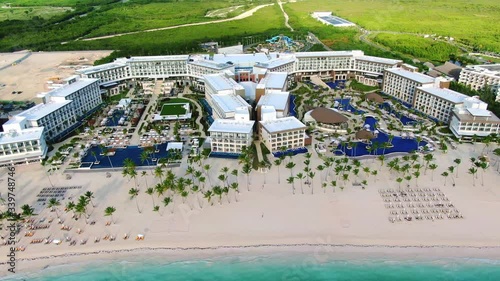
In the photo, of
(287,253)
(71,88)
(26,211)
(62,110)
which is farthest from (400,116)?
(71,88)

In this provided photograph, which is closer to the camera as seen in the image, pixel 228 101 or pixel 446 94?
pixel 228 101

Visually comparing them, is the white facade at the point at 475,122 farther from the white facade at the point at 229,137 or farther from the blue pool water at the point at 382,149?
the white facade at the point at 229,137

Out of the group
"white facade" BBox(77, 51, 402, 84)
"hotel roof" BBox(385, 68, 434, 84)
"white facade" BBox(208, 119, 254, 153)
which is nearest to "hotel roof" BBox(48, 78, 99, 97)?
"white facade" BBox(77, 51, 402, 84)

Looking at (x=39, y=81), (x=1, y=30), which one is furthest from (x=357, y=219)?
(x=1, y=30)

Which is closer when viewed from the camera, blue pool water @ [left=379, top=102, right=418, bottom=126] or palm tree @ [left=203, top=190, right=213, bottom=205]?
palm tree @ [left=203, top=190, right=213, bottom=205]

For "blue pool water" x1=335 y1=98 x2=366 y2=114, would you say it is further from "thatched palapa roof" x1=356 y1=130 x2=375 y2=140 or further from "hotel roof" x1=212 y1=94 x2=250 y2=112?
"hotel roof" x1=212 y1=94 x2=250 y2=112

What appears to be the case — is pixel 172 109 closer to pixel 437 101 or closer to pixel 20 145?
pixel 20 145

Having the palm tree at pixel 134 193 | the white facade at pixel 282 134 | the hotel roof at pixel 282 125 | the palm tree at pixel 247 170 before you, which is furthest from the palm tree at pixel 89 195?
the hotel roof at pixel 282 125
